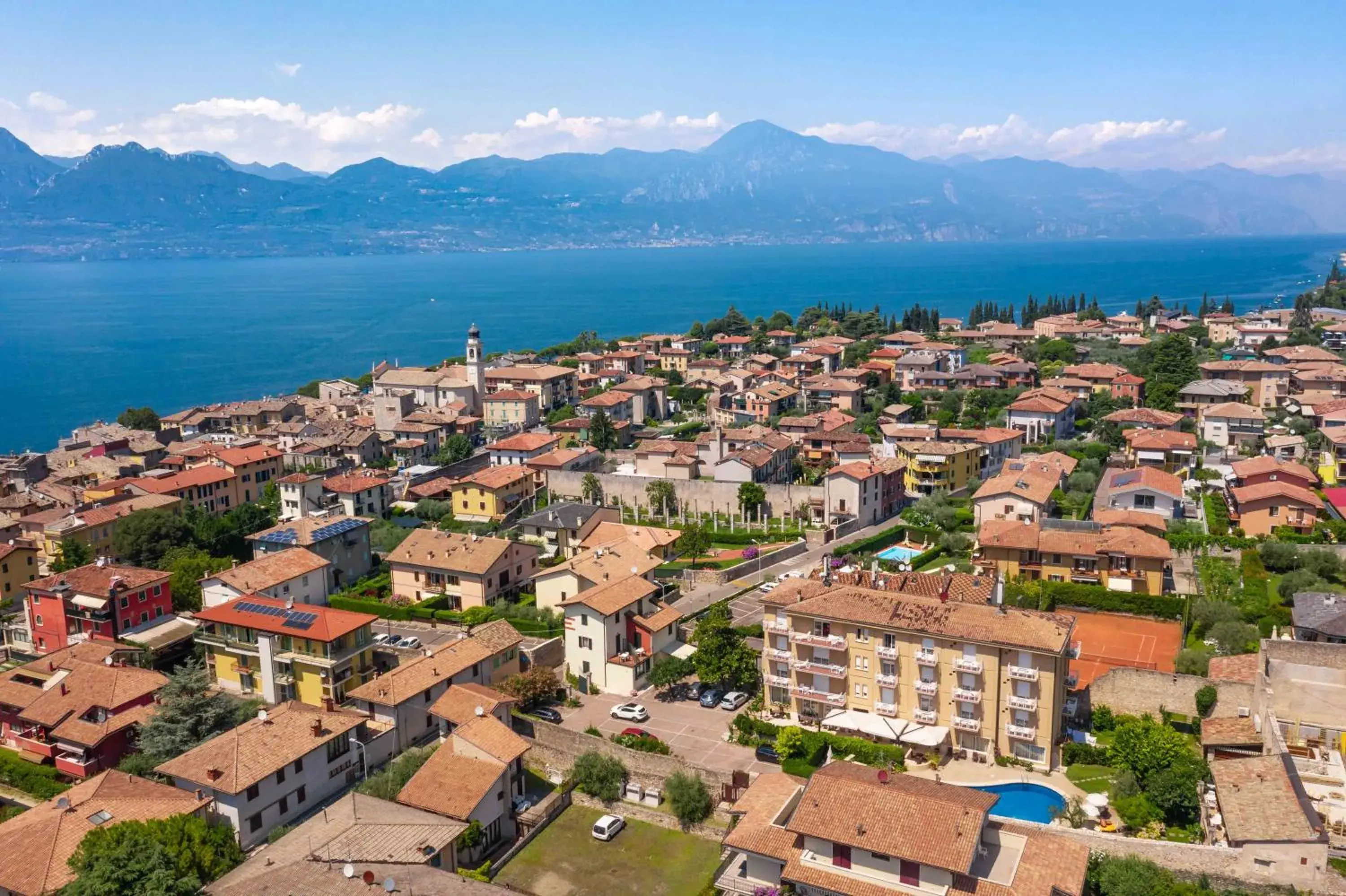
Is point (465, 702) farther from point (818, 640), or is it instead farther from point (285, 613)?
point (818, 640)

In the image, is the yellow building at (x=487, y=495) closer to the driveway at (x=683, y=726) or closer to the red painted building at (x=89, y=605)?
the red painted building at (x=89, y=605)

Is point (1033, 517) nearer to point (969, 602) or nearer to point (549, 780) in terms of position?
point (969, 602)

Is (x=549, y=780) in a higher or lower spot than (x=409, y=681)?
lower

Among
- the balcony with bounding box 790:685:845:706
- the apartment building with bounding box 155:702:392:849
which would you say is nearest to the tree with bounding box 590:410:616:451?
the balcony with bounding box 790:685:845:706

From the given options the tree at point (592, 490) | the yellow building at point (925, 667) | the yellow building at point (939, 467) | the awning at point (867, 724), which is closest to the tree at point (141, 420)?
the tree at point (592, 490)

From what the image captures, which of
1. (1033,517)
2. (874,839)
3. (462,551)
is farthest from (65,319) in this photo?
(874,839)
